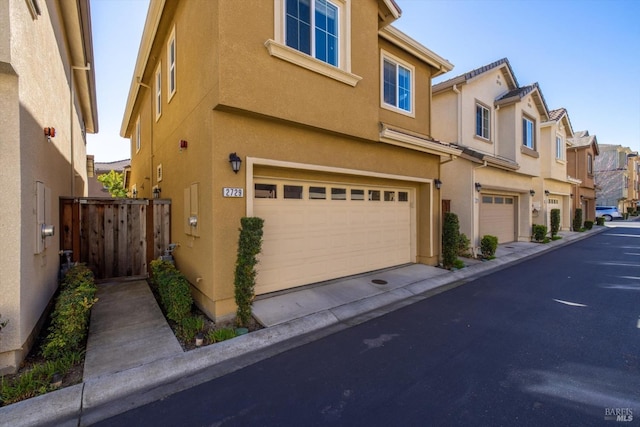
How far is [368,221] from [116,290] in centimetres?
626

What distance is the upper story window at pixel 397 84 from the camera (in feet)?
26.8

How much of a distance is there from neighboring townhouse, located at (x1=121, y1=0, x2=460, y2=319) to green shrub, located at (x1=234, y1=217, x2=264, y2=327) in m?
0.40

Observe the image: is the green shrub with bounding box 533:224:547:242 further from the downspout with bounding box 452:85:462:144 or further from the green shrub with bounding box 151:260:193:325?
the green shrub with bounding box 151:260:193:325

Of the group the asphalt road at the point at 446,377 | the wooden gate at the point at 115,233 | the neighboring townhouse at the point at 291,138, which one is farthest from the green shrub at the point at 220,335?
the wooden gate at the point at 115,233

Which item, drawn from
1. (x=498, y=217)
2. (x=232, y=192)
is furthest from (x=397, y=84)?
(x=498, y=217)

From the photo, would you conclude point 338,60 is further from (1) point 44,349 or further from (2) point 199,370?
(1) point 44,349

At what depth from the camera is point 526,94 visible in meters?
14.0

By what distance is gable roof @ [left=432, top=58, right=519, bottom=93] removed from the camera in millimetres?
11453

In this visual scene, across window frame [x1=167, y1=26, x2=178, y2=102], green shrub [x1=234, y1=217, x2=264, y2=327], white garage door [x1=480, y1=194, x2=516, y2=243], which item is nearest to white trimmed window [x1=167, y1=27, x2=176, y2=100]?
window frame [x1=167, y1=26, x2=178, y2=102]

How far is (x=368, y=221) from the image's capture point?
311 inches

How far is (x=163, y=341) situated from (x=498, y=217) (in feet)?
48.6

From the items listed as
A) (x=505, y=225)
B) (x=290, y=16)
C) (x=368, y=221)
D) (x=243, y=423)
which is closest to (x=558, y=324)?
(x=368, y=221)

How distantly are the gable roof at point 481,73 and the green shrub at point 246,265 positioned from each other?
10.7 metres

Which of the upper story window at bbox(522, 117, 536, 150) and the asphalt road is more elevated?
the upper story window at bbox(522, 117, 536, 150)
